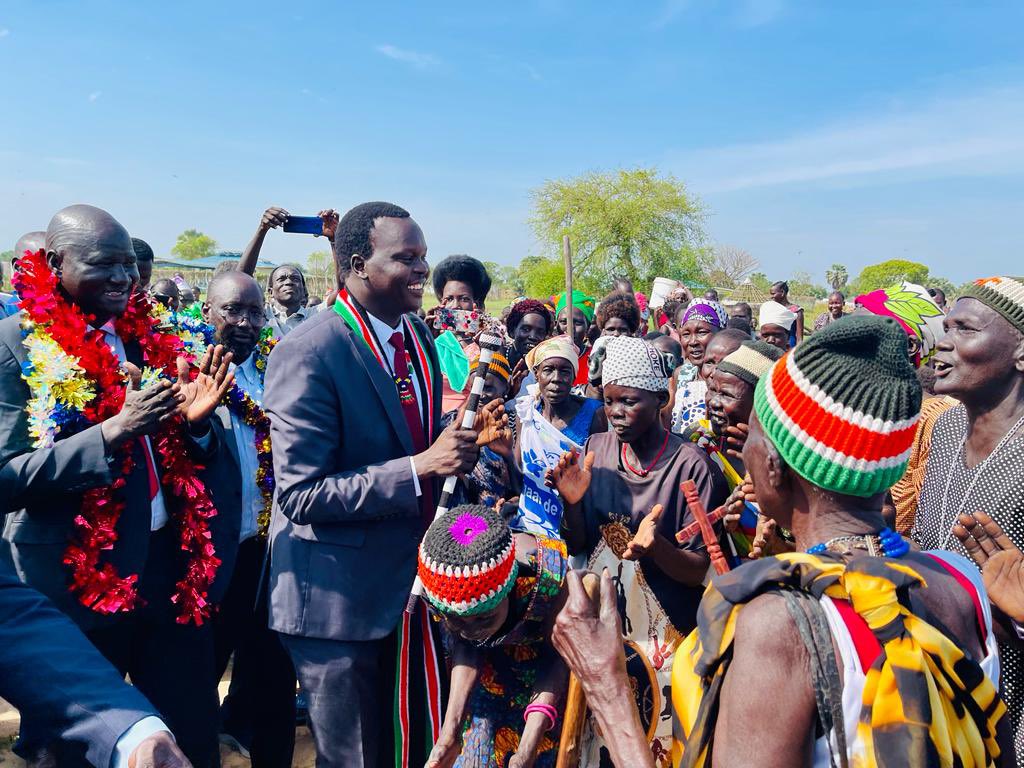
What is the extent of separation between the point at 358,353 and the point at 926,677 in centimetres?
200

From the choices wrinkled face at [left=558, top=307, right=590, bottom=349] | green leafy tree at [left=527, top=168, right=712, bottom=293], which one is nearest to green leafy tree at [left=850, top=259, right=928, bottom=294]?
green leafy tree at [left=527, top=168, right=712, bottom=293]

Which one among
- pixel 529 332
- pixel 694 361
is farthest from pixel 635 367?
pixel 694 361

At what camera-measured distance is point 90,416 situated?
2857 mm

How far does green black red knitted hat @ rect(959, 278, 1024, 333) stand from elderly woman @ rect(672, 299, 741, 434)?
214 centimetres

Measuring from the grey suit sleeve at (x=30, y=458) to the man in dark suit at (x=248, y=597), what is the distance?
783mm

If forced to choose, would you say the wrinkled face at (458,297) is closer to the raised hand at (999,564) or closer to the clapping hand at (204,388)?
the clapping hand at (204,388)

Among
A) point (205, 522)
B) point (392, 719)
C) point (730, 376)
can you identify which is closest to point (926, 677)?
point (392, 719)

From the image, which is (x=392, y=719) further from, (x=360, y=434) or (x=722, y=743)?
(x=722, y=743)

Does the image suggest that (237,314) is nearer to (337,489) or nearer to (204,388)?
(204,388)

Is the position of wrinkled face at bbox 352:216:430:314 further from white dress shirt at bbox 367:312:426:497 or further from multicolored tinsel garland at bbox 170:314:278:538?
multicolored tinsel garland at bbox 170:314:278:538

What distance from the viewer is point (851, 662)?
125cm

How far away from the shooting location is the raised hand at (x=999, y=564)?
209cm

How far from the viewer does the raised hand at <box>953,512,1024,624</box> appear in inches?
82.4

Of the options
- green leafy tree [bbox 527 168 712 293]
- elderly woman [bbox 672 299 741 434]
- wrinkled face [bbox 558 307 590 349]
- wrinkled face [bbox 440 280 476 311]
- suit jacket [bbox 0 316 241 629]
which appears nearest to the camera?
suit jacket [bbox 0 316 241 629]
